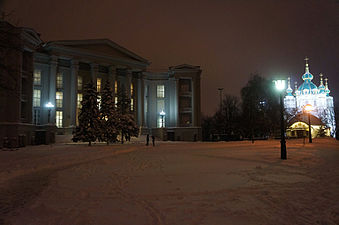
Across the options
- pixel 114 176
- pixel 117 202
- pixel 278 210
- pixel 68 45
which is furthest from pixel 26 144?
pixel 278 210

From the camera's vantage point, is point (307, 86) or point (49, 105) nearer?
point (49, 105)

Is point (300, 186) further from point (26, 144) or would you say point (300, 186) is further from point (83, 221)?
point (26, 144)

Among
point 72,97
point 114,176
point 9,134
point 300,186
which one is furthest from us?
point 72,97

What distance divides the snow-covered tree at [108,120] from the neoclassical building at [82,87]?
13.3 feet

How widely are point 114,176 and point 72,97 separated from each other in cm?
3544

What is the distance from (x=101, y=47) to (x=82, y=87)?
773cm

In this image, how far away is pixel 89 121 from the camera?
30.4m

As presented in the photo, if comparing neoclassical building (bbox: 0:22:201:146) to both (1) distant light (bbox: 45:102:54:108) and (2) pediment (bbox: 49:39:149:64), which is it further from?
(1) distant light (bbox: 45:102:54:108)

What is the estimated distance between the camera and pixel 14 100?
30016mm

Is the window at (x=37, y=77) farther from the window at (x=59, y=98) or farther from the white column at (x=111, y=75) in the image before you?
the white column at (x=111, y=75)

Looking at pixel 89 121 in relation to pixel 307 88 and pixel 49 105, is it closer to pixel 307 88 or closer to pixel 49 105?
pixel 49 105

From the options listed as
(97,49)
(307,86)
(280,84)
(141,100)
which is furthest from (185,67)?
(307,86)

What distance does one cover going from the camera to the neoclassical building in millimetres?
34125

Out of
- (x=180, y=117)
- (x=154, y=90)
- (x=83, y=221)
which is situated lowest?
(x=83, y=221)
